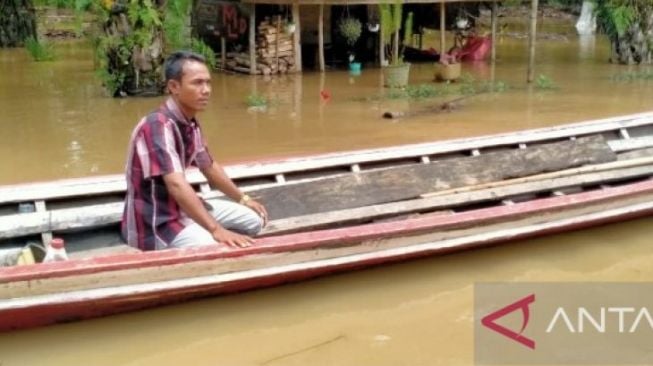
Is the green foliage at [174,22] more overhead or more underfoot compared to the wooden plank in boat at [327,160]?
more overhead

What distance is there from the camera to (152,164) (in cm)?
389

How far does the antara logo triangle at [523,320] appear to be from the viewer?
4.38 meters

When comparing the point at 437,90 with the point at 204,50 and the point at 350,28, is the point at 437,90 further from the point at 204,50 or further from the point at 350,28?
the point at 204,50

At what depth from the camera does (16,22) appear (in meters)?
20.0

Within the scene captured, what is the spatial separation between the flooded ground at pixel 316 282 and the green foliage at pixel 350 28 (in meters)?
4.69

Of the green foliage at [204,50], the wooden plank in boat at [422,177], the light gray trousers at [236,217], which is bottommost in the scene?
the wooden plank in boat at [422,177]

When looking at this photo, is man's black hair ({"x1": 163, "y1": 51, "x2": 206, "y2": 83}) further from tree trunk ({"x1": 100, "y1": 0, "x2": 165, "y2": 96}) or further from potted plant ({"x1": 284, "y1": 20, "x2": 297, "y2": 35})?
potted plant ({"x1": 284, "y1": 20, "x2": 297, "y2": 35})

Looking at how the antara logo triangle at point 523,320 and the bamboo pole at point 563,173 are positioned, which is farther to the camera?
the bamboo pole at point 563,173

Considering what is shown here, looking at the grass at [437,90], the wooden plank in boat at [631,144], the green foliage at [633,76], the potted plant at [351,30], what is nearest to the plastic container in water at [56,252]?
the wooden plank in boat at [631,144]

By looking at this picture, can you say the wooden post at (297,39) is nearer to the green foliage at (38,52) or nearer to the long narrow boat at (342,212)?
the green foliage at (38,52)

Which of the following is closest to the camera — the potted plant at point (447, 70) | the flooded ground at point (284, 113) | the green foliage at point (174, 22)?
the flooded ground at point (284, 113)

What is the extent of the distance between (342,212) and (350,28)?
1069 cm

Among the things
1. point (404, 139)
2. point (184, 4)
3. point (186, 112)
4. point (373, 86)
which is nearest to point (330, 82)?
point (373, 86)

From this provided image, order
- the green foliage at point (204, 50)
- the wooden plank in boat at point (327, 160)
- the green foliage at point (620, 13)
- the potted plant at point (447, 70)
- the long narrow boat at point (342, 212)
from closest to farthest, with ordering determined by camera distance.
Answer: the long narrow boat at point (342, 212) → the wooden plank in boat at point (327, 160) → the green foliage at point (204, 50) → the potted plant at point (447, 70) → the green foliage at point (620, 13)
